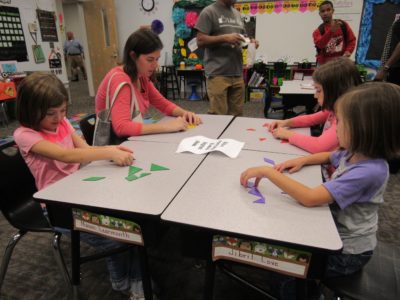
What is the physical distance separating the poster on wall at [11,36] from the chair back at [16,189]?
3.86 m

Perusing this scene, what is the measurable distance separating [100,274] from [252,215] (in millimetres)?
1072

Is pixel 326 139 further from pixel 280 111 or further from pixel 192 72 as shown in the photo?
pixel 192 72

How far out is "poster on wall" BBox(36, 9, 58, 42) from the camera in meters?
4.99

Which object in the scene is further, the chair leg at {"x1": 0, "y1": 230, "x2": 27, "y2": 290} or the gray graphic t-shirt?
the gray graphic t-shirt

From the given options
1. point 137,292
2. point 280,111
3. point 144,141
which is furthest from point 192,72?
point 137,292

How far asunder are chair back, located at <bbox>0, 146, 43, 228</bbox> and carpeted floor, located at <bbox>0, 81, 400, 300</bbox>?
1.35ft

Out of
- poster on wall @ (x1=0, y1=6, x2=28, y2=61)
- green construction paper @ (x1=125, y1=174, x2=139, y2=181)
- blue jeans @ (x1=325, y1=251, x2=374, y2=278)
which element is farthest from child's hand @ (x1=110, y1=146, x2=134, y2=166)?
poster on wall @ (x1=0, y1=6, x2=28, y2=61)

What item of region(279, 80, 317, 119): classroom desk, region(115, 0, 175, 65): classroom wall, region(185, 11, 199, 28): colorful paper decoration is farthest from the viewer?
region(115, 0, 175, 65): classroom wall

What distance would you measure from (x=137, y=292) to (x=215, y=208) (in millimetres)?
700

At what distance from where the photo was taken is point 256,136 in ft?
5.24

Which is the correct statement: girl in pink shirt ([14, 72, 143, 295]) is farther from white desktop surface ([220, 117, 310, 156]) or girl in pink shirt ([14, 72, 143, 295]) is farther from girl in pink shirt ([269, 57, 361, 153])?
girl in pink shirt ([269, 57, 361, 153])

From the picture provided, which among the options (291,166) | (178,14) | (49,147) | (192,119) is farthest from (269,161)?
(178,14)

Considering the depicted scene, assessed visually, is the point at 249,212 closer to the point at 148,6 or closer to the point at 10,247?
the point at 10,247

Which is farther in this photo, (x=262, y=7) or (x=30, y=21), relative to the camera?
(x=262, y=7)
